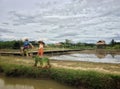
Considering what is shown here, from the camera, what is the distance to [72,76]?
8938 millimetres

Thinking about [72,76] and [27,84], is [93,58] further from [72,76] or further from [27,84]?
[72,76]

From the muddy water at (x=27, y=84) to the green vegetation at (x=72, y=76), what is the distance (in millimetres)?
311

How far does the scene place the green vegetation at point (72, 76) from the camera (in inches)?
311

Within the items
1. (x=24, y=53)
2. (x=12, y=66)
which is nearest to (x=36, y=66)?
(x=12, y=66)

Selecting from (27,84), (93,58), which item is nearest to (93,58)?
(93,58)

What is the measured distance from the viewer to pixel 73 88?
28.9ft

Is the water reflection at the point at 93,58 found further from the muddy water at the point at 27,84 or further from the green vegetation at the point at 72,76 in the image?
the muddy water at the point at 27,84

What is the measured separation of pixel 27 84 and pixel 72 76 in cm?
248

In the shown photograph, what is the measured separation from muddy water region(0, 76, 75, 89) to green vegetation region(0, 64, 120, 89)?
1.02 feet

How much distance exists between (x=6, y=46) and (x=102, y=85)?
122ft

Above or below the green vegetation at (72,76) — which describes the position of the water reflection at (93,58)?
below

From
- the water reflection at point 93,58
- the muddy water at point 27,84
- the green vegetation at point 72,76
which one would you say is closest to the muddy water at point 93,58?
the water reflection at point 93,58

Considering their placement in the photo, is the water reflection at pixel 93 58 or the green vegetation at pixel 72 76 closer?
the green vegetation at pixel 72 76

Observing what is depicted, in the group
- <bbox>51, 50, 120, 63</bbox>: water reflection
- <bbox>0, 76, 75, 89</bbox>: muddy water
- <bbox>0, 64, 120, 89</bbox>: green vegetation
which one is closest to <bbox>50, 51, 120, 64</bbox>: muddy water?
<bbox>51, 50, 120, 63</bbox>: water reflection
